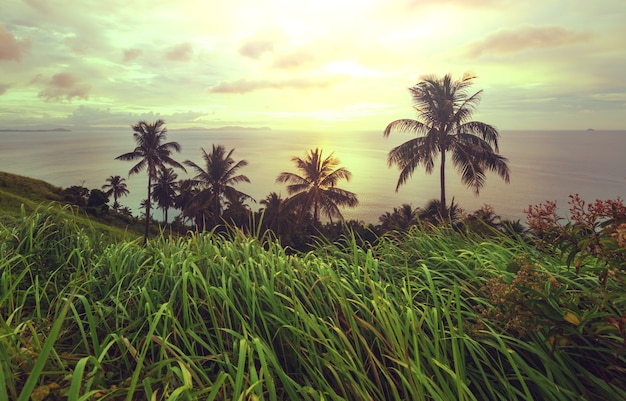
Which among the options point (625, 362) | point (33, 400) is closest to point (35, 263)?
point (33, 400)

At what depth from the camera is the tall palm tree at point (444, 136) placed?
24016 millimetres

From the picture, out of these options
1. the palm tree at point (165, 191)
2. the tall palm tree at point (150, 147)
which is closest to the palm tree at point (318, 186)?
the tall palm tree at point (150, 147)

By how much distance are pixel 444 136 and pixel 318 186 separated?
1268 centimetres

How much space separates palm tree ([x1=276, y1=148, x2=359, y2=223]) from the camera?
107 feet

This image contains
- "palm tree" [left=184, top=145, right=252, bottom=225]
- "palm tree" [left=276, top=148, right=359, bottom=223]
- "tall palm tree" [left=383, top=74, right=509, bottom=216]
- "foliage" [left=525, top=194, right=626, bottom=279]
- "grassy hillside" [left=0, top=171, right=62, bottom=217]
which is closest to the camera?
"foliage" [left=525, top=194, right=626, bottom=279]

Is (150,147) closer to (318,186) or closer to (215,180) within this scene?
(215,180)

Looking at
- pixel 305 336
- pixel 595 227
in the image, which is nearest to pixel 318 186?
pixel 305 336

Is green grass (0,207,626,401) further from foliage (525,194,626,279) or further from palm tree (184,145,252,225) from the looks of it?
palm tree (184,145,252,225)

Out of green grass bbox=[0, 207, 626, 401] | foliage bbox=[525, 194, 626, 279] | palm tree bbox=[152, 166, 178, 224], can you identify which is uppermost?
foliage bbox=[525, 194, 626, 279]

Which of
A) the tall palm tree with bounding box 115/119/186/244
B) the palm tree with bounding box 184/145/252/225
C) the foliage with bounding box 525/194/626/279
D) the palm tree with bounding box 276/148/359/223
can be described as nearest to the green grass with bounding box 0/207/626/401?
the foliage with bounding box 525/194/626/279

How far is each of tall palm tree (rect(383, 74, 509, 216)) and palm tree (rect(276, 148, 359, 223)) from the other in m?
8.53

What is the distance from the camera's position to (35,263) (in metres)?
4.12

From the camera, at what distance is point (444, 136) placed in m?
25.3

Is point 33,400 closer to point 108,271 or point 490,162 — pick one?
point 108,271
